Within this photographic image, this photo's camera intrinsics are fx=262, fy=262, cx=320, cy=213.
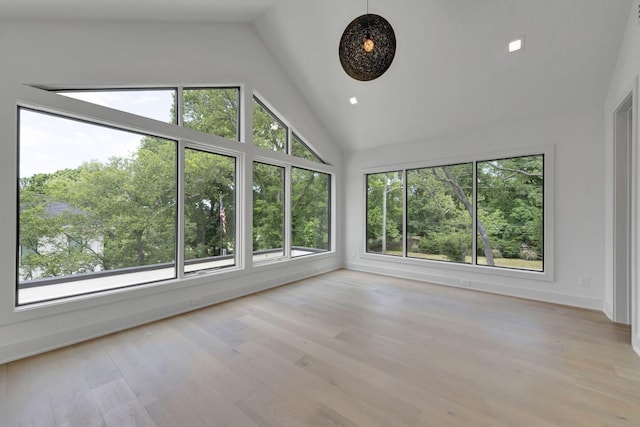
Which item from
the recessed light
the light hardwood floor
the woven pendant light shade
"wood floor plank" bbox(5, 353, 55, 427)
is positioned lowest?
"wood floor plank" bbox(5, 353, 55, 427)

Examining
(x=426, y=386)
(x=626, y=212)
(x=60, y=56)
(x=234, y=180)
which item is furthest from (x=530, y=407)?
(x=60, y=56)

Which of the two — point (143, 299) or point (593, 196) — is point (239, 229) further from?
point (593, 196)

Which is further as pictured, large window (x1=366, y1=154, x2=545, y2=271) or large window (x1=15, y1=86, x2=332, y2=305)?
large window (x1=366, y1=154, x2=545, y2=271)

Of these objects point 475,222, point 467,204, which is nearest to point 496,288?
point 475,222

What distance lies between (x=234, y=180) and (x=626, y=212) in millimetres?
5089

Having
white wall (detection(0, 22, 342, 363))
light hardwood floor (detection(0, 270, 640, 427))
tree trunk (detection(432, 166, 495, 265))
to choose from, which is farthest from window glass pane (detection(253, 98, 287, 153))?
tree trunk (detection(432, 166, 495, 265))

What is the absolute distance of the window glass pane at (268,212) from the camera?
4453mm

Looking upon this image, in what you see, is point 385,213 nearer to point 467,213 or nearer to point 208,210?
point 467,213

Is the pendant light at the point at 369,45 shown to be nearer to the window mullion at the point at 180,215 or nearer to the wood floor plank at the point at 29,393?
the window mullion at the point at 180,215

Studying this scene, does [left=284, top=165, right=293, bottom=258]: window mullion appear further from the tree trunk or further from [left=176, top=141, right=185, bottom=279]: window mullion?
the tree trunk

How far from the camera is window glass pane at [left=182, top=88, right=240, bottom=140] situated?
12.1 ft

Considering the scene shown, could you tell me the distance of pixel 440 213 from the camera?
16.0 feet

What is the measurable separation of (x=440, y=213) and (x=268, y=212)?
318 cm

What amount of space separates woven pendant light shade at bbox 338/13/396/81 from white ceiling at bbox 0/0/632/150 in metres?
1.19
